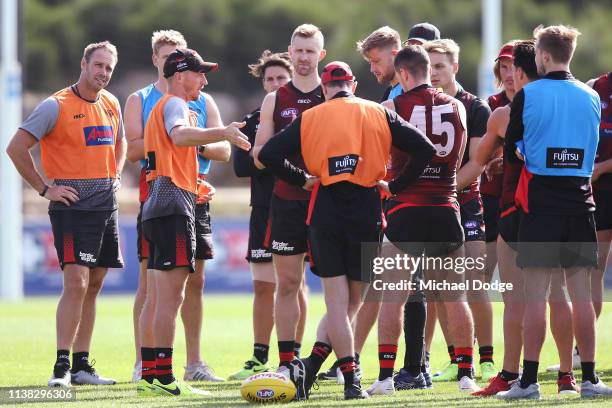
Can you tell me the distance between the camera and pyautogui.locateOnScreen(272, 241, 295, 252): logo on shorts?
328 inches

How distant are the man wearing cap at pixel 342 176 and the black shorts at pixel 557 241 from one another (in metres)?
0.84

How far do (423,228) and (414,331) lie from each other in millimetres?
752

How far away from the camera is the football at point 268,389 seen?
24.7 ft

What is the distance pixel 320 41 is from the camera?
880 centimetres

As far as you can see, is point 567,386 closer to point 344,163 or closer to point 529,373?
point 529,373

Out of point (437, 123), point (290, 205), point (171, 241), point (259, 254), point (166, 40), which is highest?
point (166, 40)

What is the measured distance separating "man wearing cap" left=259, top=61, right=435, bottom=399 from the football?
176 mm

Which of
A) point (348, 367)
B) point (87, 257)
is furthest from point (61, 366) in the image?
point (348, 367)

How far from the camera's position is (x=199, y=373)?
9.41 meters

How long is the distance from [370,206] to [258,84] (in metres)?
32.9

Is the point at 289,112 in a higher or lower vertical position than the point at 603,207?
higher

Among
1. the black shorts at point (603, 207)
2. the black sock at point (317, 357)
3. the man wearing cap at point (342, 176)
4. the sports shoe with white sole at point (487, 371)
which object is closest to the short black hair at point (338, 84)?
the man wearing cap at point (342, 176)

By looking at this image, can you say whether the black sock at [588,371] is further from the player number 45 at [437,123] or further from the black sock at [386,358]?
the player number 45 at [437,123]

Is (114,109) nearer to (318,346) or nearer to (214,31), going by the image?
(318,346)
